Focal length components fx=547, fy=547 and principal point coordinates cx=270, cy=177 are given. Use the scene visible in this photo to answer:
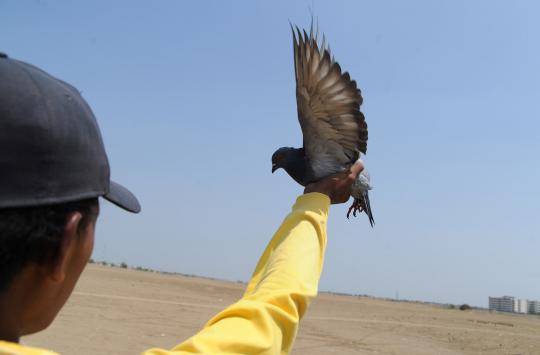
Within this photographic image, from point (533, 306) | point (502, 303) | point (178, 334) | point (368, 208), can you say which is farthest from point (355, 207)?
point (502, 303)

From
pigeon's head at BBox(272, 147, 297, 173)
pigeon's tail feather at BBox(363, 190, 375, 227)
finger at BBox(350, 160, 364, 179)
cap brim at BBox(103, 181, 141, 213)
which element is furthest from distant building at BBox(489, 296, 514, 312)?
cap brim at BBox(103, 181, 141, 213)

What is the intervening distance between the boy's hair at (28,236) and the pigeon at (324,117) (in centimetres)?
302

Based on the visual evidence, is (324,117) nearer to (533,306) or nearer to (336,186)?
(336,186)

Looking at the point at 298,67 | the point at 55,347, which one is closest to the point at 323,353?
the point at 55,347

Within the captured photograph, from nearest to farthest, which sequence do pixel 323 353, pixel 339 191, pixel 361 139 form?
pixel 339 191 < pixel 361 139 < pixel 323 353

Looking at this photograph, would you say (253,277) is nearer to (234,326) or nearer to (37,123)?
(234,326)

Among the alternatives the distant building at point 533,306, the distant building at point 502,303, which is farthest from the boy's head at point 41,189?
the distant building at point 502,303

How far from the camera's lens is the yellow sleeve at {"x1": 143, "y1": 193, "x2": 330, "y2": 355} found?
145cm

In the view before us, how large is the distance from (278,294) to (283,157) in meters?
4.03

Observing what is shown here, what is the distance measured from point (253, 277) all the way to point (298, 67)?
2.61m

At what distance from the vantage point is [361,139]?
4688 millimetres

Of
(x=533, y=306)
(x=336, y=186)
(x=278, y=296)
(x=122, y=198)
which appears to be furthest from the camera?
(x=533, y=306)

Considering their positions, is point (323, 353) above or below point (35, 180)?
below

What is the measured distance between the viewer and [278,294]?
162cm
